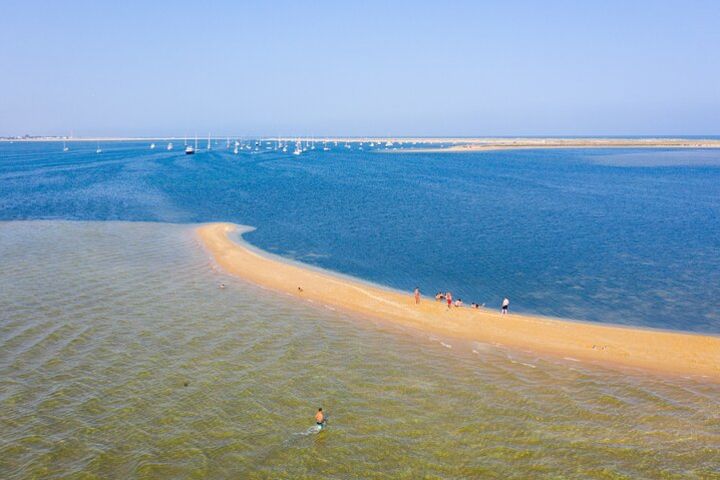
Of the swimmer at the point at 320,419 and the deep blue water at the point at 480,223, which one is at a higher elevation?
the deep blue water at the point at 480,223

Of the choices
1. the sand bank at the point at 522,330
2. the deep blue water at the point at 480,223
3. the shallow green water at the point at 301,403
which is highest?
the deep blue water at the point at 480,223

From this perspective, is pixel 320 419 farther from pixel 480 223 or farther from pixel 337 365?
pixel 480 223

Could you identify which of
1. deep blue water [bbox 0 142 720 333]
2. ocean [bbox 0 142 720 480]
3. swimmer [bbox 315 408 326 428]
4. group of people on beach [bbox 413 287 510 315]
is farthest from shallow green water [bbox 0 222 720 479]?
deep blue water [bbox 0 142 720 333]

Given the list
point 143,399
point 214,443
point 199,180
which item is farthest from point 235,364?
point 199,180

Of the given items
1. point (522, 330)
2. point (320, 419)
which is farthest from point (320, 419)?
point (522, 330)

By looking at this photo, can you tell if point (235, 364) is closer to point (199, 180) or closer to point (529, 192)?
point (529, 192)

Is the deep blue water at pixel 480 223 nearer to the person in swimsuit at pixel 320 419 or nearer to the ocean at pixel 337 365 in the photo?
the ocean at pixel 337 365

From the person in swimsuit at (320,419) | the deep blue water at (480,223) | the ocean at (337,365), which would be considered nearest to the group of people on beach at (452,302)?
the deep blue water at (480,223)
